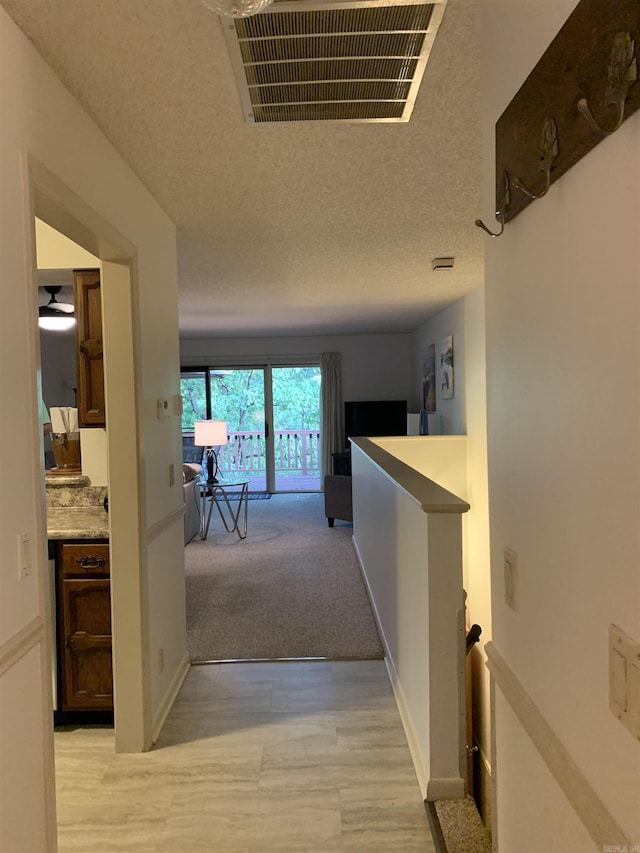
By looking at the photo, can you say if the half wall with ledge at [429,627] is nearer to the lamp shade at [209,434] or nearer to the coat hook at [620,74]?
the coat hook at [620,74]

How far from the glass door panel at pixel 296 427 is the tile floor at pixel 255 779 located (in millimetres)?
5788

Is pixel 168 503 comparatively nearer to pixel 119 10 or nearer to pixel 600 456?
pixel 119 10

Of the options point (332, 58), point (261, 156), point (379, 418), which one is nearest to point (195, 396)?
point (379, 418)

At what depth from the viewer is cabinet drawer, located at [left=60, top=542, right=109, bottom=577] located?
2381mm

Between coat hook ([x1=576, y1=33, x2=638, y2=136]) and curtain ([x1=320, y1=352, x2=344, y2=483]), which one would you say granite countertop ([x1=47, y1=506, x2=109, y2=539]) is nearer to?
coat hook ([x1=576, y1=33, x2=638, y2=136])

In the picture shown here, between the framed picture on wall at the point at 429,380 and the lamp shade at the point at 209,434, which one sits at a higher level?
the framed picture on wall at the point at 429,380

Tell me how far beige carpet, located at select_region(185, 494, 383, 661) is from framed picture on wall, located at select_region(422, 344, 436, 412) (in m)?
1.98

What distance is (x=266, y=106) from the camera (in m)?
1.65

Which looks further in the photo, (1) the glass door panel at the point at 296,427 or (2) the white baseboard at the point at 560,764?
(1) the glass door panel at the point at 296,427

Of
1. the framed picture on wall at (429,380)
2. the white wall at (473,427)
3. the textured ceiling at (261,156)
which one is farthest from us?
the framed picture on wall at (429,380)

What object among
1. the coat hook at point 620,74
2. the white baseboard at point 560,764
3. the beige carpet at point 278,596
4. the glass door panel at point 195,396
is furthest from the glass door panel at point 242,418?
the coat hook at point 620,74

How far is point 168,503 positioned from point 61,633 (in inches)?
28.9

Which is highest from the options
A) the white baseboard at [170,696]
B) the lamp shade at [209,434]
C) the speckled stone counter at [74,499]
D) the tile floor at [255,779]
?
the lamp shade at [209,434]

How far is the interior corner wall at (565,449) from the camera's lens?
699 millimetres
